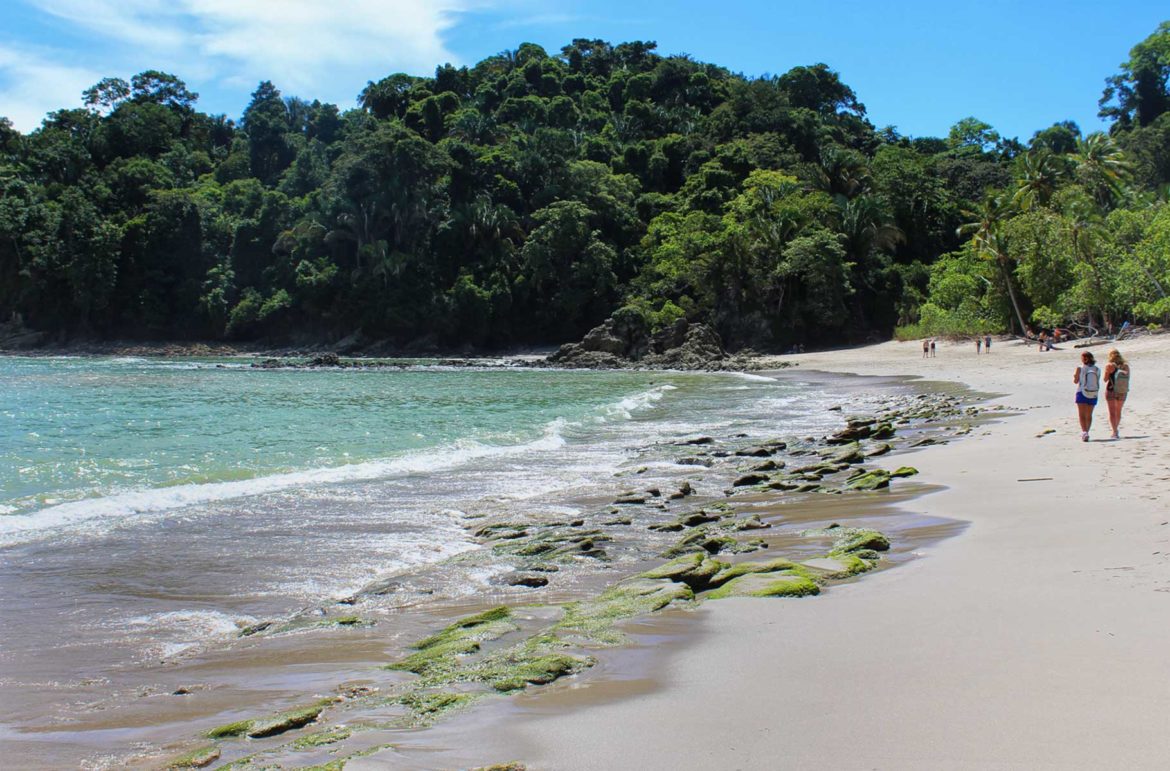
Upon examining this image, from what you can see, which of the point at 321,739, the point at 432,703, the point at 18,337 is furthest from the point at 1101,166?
the point at 18,337

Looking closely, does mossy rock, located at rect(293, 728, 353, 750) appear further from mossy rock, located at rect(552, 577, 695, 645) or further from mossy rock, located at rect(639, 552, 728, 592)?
mossy rock, located at rect(639, 552, 728, 592)

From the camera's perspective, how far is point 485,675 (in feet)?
16.1

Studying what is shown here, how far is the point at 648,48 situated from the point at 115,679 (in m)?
118

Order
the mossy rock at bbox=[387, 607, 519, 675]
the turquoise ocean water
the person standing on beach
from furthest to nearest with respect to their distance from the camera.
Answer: the person standing on beach
the turquoise ocean water
the mossy rock at bbox=[387, 607, 519, 675]

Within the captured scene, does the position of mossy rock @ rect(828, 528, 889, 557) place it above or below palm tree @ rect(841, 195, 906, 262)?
below

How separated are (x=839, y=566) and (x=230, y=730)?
4452 mm

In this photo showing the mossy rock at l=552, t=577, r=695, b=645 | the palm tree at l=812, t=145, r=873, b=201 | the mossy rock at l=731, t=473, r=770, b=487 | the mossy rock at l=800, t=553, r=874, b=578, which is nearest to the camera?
the mossy rock at l=552, t=577, r=695, b=645

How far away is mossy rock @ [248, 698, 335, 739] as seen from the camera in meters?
4.29

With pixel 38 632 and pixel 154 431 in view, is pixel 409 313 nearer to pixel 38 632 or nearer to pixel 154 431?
pixel 154 431

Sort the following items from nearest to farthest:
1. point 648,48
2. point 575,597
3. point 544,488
→ point 575,597
point 544,488
point 648,48

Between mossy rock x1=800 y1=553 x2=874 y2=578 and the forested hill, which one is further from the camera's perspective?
the forested hill

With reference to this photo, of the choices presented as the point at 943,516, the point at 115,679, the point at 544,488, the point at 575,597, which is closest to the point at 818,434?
the point at 544,488

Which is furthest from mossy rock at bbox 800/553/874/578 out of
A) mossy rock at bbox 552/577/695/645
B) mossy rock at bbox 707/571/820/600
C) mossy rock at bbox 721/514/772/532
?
mossy rock at bbox 721/514/772/532

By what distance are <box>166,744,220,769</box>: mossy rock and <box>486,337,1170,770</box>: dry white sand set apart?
1.35m
